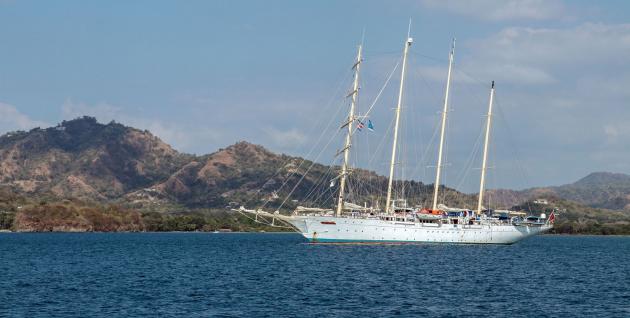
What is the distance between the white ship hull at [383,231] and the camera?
4461 inches

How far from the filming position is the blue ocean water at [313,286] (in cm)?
5106

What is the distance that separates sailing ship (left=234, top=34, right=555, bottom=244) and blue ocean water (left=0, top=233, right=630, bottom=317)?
42.0 ft

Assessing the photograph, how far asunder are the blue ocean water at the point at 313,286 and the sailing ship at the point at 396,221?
12.8 metres

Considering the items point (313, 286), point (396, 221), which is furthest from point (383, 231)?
point (313, 286)

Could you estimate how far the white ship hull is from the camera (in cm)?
11331

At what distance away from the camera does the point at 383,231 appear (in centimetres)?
11644

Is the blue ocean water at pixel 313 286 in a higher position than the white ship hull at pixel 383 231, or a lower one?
lower

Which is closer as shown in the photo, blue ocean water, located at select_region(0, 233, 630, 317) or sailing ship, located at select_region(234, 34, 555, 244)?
blue ocean water, located at select_region(0, 233, 630, 317)

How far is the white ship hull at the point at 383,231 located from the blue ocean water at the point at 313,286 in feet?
40.3

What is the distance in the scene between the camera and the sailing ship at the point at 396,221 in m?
114

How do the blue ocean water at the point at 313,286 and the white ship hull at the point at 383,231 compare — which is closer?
the blue ocean water at the point at 313,286

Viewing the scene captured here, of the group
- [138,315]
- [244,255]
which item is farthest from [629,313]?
[244,255]

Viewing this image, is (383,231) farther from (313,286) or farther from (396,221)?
(313,286)

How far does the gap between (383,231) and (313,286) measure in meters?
53.3
